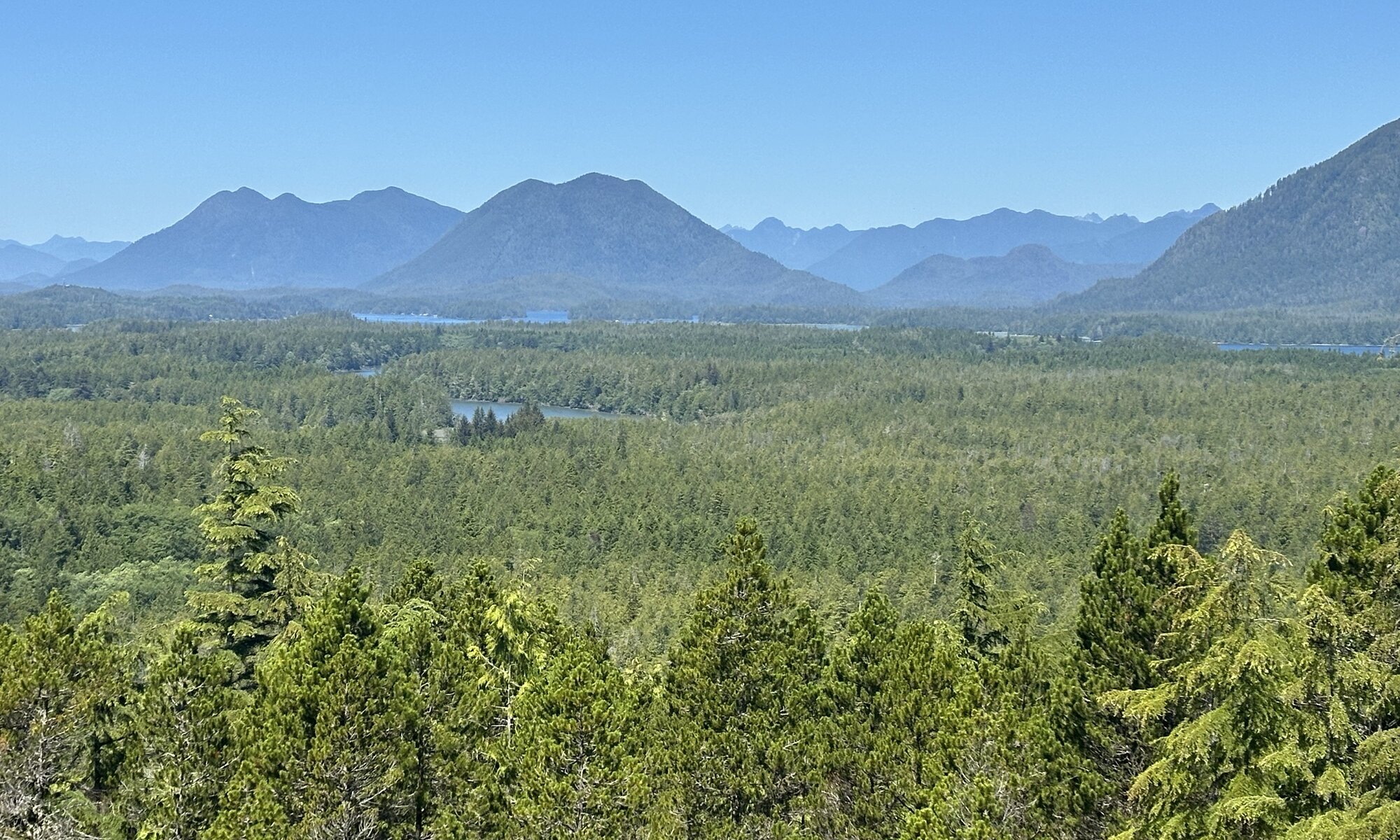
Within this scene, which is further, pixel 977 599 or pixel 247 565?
pixel 977 599

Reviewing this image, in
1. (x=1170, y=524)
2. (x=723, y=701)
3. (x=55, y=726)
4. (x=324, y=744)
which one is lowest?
(x=723, y=701)

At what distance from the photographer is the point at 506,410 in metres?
147

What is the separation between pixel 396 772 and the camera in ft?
44.4

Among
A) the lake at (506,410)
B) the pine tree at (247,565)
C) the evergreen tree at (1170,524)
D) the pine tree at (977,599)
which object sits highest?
the evergreen tree at (1170,524)

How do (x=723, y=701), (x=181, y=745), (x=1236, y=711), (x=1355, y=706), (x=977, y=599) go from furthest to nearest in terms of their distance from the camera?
(x=977, y=599)
(x=723, y=701)
(x=181, y=745)
(x=1355, y=706)
(x=1236, y=711)

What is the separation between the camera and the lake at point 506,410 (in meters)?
140

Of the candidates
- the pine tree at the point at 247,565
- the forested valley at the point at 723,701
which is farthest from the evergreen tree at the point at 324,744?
the pine tree at the point at 247,565

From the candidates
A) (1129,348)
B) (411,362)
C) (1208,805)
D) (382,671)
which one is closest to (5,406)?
(411,362)

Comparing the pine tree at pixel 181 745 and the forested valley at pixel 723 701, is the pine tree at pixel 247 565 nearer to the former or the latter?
the forested valley at pixel 723 701

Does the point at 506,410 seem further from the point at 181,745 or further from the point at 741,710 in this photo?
the point at 181,745

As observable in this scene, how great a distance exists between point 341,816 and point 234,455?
825 cm

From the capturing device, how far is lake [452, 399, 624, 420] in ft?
458

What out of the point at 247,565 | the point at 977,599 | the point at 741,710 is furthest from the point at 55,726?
the point at 977,599

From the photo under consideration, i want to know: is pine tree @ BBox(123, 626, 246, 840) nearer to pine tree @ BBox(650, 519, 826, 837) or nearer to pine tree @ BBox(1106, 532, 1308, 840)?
pine tree @ BBox(650, 519, 826, 837)
